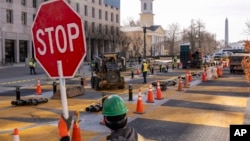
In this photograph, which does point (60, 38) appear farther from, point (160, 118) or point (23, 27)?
point (23, 27)

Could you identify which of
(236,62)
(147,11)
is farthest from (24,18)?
(147,11)

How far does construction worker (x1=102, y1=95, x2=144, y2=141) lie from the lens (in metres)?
2.87

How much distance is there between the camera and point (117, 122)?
9.66 ft

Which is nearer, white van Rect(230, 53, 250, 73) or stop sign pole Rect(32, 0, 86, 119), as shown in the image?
stop sign pole Rect(32, 0, 86, 119)

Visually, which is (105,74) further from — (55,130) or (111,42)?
(111,42)

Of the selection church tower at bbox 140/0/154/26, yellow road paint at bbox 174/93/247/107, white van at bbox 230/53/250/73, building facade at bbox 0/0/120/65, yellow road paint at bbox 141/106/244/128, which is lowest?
yellow road paint at bbox 141/106/244/128

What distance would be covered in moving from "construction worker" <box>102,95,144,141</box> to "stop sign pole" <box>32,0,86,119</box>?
1.73ft

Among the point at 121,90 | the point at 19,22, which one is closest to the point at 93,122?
the point at 121,90

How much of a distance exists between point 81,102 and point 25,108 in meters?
2.80

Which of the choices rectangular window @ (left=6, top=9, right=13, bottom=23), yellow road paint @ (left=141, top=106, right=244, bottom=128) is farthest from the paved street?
rectangular window @ (left=6, top=9, right=13, bottom=23)

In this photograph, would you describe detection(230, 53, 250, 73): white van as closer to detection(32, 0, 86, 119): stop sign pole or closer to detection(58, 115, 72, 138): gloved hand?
detection(32, 0, 86, 119): stop sign pole

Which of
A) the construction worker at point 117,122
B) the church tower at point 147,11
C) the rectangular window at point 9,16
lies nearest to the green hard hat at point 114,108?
the construction worker at point 117,122

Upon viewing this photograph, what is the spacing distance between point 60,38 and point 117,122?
1050mm

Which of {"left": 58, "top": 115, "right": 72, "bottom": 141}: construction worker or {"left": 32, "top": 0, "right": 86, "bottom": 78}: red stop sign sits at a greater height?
{"left": 32, "top": 0, "right": 86, "bottom": 78}: red stop sign
